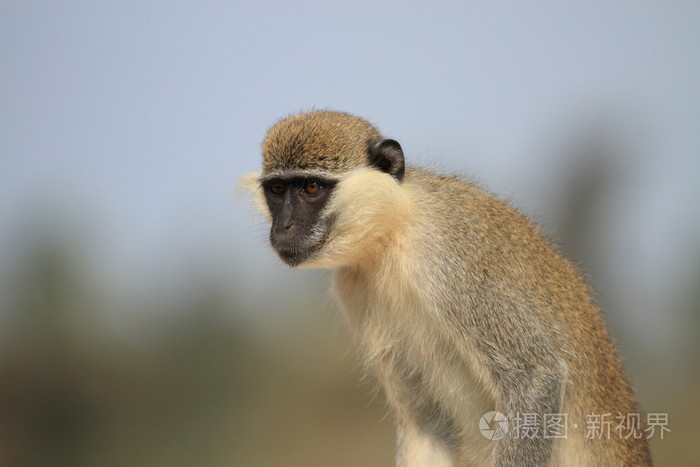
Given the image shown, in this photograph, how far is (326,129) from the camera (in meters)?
5.77

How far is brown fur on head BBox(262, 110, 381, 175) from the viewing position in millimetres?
5656

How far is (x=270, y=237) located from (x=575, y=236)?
9.30 metres

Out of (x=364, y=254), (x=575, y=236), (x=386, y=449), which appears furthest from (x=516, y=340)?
(x=575, y=236)

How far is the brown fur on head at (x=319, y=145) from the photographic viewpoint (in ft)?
18.6

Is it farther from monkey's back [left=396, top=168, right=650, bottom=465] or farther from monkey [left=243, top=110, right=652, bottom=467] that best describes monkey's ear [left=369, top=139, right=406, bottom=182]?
monkey's back [left=396, top=168, right=650, bottom=465]

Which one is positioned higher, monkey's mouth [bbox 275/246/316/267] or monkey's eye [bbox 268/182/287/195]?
monkey's eye [bbox 268/182/287/195]

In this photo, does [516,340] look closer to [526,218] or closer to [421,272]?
[421,272]

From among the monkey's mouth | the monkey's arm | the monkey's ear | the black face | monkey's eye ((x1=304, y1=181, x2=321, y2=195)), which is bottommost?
the monkey's arm

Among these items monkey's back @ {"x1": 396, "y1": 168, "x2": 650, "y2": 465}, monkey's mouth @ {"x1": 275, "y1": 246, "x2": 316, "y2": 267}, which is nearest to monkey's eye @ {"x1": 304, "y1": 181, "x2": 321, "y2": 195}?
monkey's mouth @ {"x1": 275, "y1": 246, "x2": 316, "y2": 267}

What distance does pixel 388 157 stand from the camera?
5.68 metres

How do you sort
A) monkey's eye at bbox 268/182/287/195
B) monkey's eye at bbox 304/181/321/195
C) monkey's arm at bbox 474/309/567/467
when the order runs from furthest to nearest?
monkey's eye at bbox 268/182/287/195 → monkey's eye at bbox 304/181/321/195 → monkey's arm at bbox 474/309/567/467

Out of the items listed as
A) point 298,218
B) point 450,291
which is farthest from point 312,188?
point 450,291

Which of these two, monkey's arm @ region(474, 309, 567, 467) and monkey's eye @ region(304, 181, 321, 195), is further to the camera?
monkey's eye @ region(304, 181, 321, 195)

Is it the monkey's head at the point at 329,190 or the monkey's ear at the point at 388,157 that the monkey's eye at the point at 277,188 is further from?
the monkey's ear at the point at 388,157
